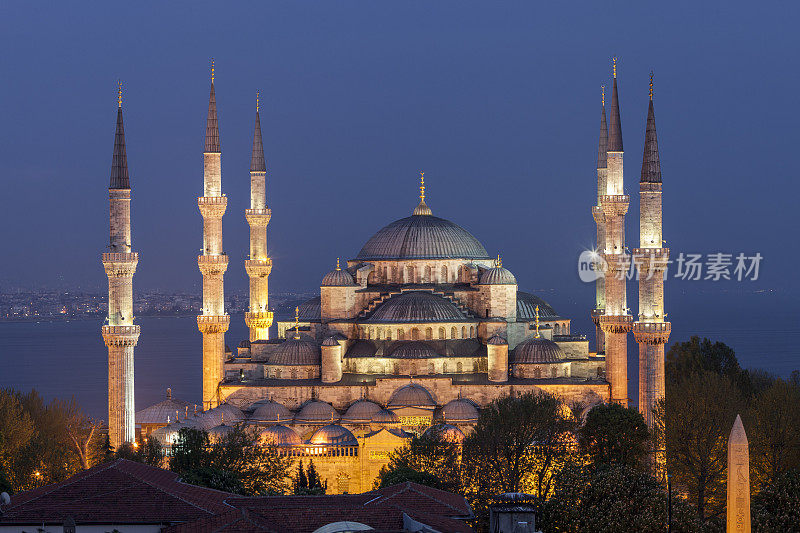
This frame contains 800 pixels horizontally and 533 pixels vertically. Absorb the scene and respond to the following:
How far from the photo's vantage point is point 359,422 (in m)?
37.5

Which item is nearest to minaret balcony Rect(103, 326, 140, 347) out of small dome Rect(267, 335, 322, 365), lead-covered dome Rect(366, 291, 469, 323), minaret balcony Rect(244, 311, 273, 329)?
small dome Rect(267, 335, 322, 365)

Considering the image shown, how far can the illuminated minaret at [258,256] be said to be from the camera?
47.6 meters

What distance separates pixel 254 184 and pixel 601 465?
23.3m

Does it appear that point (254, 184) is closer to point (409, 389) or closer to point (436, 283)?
point (436, 283)

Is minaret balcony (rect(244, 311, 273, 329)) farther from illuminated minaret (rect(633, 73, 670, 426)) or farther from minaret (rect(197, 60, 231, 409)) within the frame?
illuminated minaret (rect(633, 73, 670, 426))

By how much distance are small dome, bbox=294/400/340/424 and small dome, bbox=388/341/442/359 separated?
3.17 m

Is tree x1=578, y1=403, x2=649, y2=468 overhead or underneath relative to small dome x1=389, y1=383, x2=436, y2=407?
underneath

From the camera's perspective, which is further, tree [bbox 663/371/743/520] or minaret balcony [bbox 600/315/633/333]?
minaret balcony [bbox 600/315/633/333]

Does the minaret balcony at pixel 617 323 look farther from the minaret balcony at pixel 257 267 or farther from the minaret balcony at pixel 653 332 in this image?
the minaret balcony at pixel 257 267

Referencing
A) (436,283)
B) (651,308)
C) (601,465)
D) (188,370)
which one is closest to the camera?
(601,465)

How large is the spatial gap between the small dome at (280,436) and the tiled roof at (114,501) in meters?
11.6

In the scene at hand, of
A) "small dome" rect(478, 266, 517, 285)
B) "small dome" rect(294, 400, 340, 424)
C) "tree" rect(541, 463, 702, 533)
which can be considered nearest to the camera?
"tree" rect(541, 463, 702, 533)

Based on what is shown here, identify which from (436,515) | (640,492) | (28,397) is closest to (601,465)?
(640,492)

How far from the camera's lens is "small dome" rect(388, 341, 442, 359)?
40375mm
